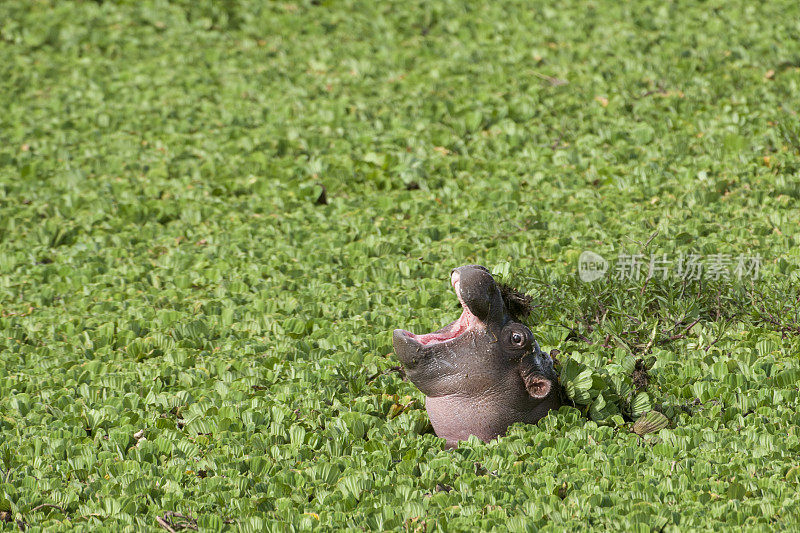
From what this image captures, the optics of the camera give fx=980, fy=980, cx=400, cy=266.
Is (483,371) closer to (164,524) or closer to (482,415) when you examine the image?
(482,415)

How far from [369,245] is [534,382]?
237 cm

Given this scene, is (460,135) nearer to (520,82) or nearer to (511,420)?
(520,82)

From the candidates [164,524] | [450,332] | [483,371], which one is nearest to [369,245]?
[450,332]

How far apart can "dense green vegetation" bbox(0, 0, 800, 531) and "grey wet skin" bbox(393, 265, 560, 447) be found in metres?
0.12

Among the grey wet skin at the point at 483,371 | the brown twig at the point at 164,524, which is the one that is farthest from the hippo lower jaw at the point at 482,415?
the brown twig at the point at 164,524

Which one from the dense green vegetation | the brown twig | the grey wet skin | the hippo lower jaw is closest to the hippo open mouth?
the grey wet skin

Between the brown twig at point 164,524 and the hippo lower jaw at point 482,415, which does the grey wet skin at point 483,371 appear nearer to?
the hippo lower jaw at point 482,415

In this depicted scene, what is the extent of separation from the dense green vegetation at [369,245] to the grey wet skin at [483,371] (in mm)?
120

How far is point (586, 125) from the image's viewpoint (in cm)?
762

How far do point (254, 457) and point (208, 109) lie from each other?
202 inches

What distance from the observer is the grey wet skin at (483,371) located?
13.1 feet

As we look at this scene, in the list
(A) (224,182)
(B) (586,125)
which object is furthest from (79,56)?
(B) (586,125)

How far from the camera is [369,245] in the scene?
244 inches

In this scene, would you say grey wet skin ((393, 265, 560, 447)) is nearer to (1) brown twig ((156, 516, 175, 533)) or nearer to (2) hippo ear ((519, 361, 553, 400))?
(2) hippo ear ((519, 361, 553, 400))
